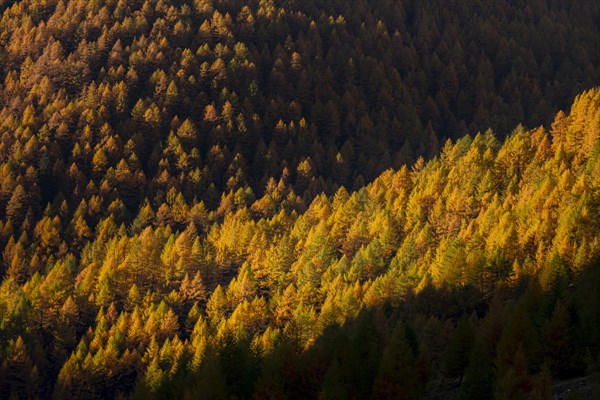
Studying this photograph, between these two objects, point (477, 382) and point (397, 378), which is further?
point (397, 378)

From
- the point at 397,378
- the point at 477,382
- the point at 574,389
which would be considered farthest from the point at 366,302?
the point at 574,389

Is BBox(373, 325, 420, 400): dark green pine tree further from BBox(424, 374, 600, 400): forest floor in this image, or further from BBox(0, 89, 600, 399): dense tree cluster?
BBox(424, 374, 600, 400): forest floor

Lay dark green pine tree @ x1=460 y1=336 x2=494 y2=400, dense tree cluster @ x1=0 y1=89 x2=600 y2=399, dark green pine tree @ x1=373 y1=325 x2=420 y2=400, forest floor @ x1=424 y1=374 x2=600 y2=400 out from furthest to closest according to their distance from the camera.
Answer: dense tree cluster @ x1=0 y1=89 x2=600 y2=399 → dark green pine tree @ x1=373 y1=325 x2=420 y2=400 → dark green pine tree @ x1=460 y1=336 x2=494 y2=400 → forest floor @ x1=424 y1=374 x2=600 y2=400

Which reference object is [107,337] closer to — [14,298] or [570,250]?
[14,298]

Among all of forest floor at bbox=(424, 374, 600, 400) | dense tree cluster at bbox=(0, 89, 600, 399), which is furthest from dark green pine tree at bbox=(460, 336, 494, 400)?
forest floor at bbox=(424, 374, 600, 400)

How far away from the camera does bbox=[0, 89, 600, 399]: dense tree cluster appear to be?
86125 millimetres

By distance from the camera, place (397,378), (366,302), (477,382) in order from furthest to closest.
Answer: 1. (366,302)
2. (397,378)
3. (477,382)

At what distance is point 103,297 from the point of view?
607 ft

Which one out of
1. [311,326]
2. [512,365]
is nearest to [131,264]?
[311,326]

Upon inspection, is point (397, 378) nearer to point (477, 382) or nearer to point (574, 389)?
point (477, 382)

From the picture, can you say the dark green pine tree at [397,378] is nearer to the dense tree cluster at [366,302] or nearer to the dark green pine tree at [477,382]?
the dense tree cluster at [366,302]

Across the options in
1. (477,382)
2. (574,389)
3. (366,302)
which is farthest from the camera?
(366,302)

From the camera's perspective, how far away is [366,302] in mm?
141875

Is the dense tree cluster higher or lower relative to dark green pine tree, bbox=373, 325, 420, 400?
higher
